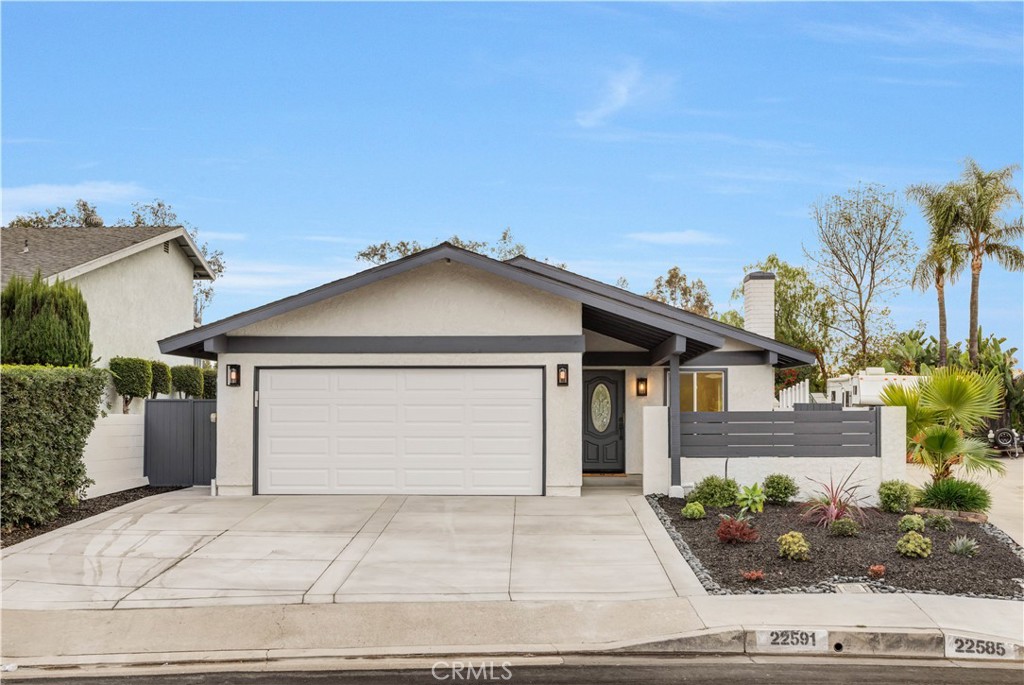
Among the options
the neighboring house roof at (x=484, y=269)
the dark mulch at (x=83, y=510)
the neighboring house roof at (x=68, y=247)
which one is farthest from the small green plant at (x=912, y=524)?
the neighboring house roof at (x=68, y=247)

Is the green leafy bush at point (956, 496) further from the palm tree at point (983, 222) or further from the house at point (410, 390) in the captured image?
the palm tree at point (983, 222)

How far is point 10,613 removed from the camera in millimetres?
7941

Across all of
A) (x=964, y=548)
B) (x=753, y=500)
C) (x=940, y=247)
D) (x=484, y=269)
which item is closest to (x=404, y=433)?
(x=484, y=269)

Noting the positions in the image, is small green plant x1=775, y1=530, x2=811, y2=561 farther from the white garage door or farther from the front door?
the front door

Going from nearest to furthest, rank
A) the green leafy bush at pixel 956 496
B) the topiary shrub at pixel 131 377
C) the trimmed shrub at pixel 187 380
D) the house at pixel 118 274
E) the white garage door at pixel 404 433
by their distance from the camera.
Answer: the green leafy bush at pixel 956 496, the white garage door at pixel 404 433, the house at pixel 118 274, the topiary shrub at pixel 131 377, the trimmed shrub at pixel 187 380

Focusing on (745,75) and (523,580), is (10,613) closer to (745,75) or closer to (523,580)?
(523,580)

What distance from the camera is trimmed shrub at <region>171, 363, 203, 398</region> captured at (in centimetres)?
2594

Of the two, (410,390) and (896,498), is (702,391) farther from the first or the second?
(410,390)

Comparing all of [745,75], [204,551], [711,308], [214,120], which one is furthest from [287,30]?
[711,308]

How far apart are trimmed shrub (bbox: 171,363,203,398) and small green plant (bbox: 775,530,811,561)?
20.5 metres

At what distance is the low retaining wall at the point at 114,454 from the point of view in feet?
47.3

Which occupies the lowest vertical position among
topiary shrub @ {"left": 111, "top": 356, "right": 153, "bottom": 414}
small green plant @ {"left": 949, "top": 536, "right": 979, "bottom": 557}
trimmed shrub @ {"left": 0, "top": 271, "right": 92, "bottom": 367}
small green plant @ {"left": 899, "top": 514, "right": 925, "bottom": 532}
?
small green plant @ {"left": 949, "top": 536, "right": 979, "bottom": 557}

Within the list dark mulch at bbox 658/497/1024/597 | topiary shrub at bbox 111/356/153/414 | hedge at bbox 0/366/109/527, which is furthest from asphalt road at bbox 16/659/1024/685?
topiary shrub at bbox 111/356/153/414

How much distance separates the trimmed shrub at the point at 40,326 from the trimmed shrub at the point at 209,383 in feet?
45.1
